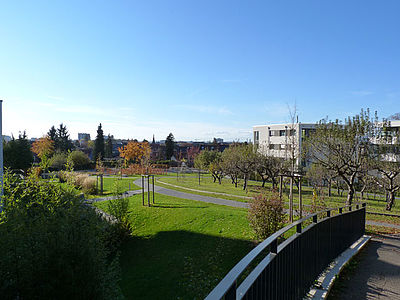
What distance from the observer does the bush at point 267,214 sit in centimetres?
847

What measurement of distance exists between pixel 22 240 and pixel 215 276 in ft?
17.3

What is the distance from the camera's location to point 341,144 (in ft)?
46.0

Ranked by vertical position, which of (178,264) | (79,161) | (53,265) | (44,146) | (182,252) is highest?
(44,146)

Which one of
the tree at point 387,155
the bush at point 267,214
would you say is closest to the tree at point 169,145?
the tree at point 387,155

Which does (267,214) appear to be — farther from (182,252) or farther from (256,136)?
(256,136)

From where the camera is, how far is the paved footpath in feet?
15.3

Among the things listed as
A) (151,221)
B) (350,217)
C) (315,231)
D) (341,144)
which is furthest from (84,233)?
(341,144)

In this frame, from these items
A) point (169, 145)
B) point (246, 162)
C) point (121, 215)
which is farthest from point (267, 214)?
point (169, 145)

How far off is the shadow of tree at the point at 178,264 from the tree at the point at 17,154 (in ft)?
108

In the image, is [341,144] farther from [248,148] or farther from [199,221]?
[248,148]

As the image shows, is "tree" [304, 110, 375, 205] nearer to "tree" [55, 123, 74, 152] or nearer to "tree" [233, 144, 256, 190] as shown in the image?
"tree" [233, 144, 256, 190]

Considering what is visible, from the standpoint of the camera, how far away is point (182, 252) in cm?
1024

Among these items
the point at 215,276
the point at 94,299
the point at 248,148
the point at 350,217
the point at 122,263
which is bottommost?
the point at 122,263

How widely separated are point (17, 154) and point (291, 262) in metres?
43.2
